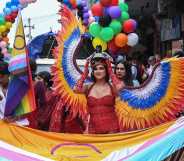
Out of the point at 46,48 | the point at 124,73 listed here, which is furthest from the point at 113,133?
the point at 46,48

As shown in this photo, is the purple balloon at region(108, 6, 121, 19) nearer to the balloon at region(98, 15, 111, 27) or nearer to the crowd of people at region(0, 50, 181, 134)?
the balloon at region(98, 15, 111, 27)

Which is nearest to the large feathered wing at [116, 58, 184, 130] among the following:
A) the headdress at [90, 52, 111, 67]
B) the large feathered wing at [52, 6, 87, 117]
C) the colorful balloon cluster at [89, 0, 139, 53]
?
the headdress at [90, 52, 111, 67]

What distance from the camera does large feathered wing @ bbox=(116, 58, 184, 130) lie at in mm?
5809

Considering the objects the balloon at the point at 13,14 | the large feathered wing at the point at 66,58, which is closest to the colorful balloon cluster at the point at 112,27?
the large feathered wing at the point at 66,58

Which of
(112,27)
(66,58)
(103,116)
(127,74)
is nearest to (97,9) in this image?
(112,27)

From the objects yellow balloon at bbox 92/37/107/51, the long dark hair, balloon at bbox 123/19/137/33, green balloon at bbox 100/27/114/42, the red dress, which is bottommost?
the red dress

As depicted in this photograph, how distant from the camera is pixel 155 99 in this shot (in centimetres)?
595

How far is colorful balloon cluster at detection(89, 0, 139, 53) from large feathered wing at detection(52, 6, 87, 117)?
1121 mm

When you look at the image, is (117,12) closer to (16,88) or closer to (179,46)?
(16,88)

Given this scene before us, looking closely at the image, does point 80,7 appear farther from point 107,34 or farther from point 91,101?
point 91,101

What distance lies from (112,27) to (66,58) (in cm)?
173

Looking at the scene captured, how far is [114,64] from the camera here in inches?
276

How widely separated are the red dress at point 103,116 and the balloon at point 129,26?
2.57 meters

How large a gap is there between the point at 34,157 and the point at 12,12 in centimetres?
1053
